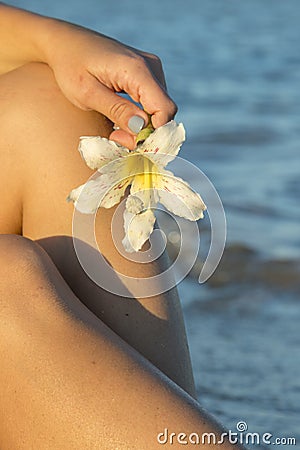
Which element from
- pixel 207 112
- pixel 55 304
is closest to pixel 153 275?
pixel 55 304

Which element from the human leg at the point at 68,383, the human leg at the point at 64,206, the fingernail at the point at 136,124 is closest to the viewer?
the human leg at the point at 68,383

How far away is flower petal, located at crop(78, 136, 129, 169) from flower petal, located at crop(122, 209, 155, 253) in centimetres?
7

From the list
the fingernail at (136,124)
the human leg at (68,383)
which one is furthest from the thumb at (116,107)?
the human leg at (68,383)

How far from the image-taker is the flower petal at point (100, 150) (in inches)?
51.3

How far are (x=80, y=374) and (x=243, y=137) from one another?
3361 mm

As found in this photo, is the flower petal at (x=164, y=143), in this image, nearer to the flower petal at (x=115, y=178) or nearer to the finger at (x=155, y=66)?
the flower petal at (x=115, y=178)

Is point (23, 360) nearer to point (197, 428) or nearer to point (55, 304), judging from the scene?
point (55, 304)

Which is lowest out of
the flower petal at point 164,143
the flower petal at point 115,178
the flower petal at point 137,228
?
the flower petal at point 137,228

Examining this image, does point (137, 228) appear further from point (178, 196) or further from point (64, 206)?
point (64, 206)

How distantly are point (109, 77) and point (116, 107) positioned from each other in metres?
0.06

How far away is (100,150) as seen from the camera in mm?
1303

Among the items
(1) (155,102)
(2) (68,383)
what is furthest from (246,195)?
(2) (68,383)

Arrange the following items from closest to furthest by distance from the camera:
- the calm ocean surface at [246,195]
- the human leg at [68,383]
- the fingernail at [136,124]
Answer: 1. the human leg at [68,383]
2. the fingernail at [136,124]
3. the calm ocean surface at [246,195]

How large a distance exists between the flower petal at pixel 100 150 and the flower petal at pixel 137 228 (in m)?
0.07
